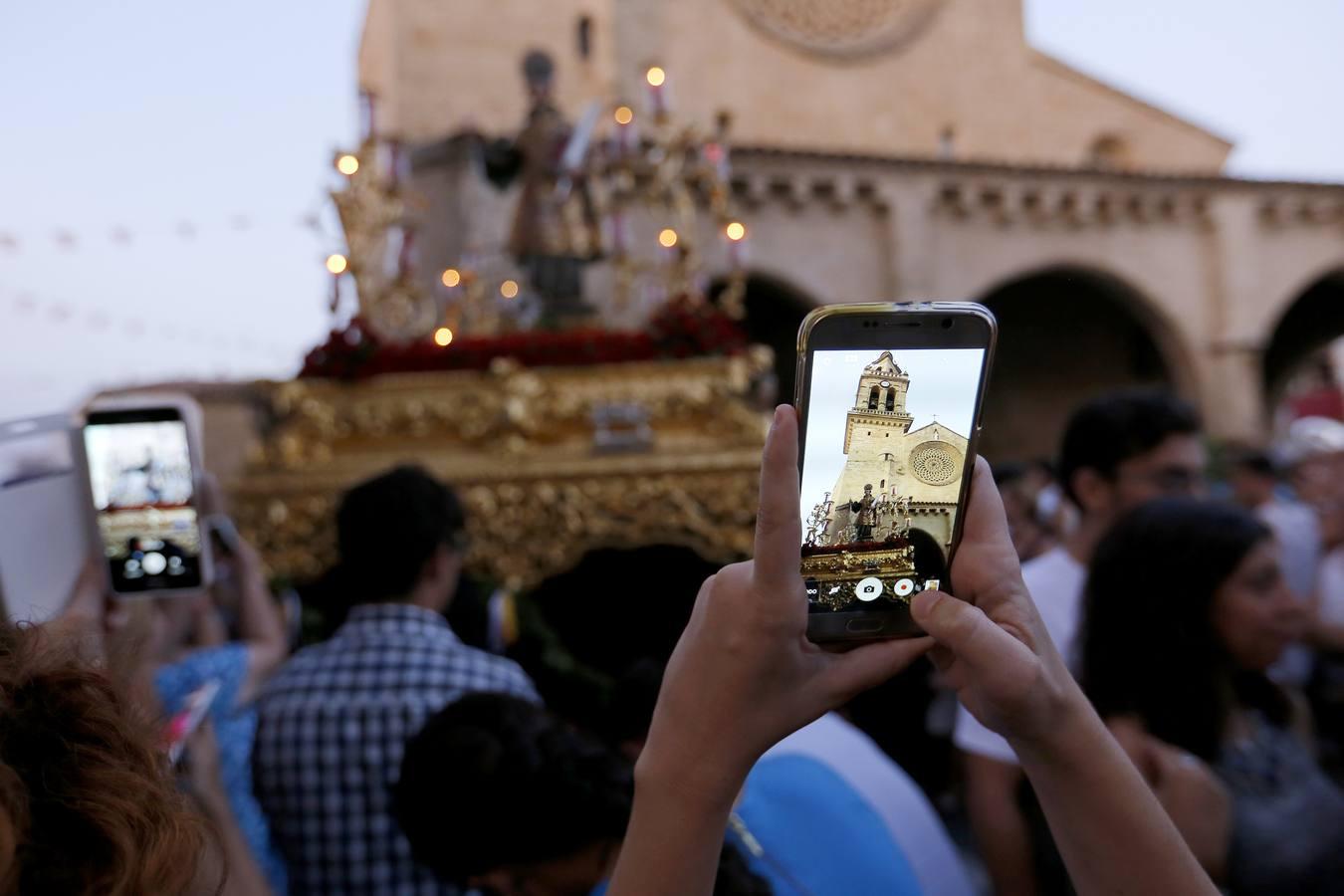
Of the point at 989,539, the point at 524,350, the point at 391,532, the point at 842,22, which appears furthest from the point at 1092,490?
the point at 842,22

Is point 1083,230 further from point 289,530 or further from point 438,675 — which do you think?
point 438,675

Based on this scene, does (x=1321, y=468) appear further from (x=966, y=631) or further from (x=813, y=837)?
(x=966, y=631)

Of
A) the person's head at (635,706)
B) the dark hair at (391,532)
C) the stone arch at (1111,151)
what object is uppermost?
the stone arch at (1111,151)

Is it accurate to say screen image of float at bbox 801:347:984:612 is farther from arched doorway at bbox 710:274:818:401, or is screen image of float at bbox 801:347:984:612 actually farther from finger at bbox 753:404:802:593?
arched doorway at bbox 710:274:818:401

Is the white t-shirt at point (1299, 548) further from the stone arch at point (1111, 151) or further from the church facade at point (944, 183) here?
the stone arch at point (1111, 151)

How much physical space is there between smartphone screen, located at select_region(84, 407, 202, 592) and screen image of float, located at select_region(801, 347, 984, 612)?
1.43 m

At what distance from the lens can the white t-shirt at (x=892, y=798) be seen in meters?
1.70

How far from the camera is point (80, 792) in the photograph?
2.55 feet

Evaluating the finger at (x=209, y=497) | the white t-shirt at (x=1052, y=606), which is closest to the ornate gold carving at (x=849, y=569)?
the white t-shirt at (x=1052, y=606)

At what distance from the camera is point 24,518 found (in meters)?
1.63

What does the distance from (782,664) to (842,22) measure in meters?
19.1

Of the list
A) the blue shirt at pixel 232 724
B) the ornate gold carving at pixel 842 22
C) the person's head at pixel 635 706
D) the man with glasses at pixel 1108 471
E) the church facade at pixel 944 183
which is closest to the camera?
the blue shirt at pixel 232 724

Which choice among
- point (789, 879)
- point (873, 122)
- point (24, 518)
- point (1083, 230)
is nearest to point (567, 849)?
point (789, 879)

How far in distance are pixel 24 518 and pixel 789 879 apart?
4.22 ft
